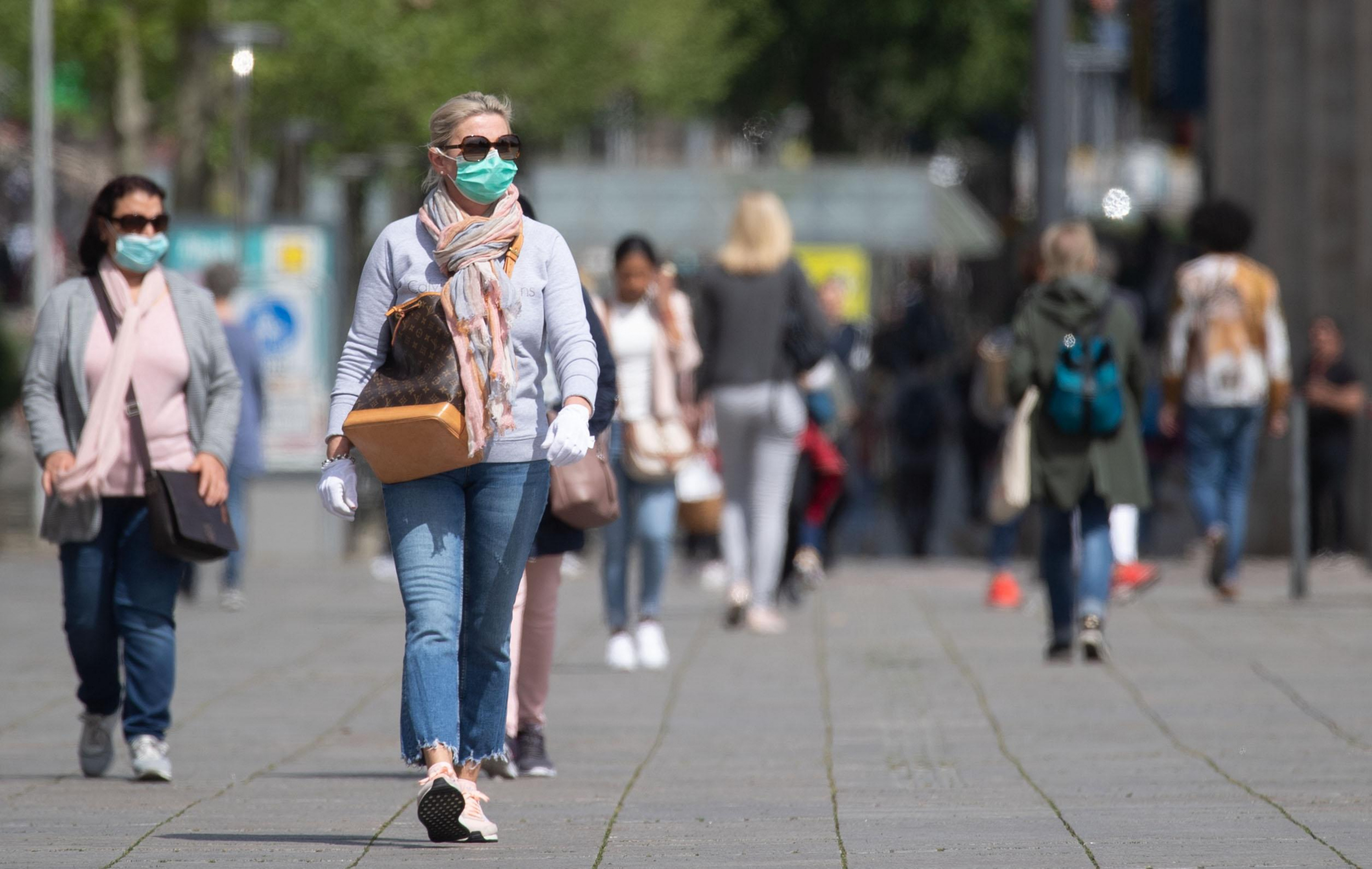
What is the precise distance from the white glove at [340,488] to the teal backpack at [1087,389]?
4.63m

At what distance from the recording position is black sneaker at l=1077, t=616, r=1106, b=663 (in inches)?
384

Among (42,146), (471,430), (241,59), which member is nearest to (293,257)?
(42,146)

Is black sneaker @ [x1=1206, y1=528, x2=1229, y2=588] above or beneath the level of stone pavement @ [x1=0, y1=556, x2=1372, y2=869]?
above

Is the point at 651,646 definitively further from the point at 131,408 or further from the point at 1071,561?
the point at 131,408

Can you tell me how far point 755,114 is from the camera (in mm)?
44250

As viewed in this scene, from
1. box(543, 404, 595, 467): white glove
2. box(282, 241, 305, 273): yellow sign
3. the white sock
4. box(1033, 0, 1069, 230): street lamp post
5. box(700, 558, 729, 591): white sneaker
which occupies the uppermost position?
box(1033, 0, 1069, 230): street lamp post

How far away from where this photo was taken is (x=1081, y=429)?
9.80 meters

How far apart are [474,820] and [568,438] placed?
936 millimetres

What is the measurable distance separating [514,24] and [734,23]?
647cm

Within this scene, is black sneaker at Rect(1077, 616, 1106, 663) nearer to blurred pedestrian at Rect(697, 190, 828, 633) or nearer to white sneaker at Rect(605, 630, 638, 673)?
white sneaker at Rect(605, 630, 638, 673)

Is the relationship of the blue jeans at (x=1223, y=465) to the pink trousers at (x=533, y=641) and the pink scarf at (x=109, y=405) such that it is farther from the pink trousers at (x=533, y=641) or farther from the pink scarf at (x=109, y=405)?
the pink scarf at (x=109, y=405)

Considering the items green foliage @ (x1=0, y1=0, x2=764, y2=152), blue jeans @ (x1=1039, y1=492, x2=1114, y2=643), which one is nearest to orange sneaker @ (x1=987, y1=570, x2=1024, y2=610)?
blue jeans @ (x1=1039, y1=492, x2=1114, y2=643)

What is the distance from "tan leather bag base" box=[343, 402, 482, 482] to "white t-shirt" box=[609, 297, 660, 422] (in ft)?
15.2

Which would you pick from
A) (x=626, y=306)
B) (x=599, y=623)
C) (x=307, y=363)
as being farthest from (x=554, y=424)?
(x=307, y=363)
